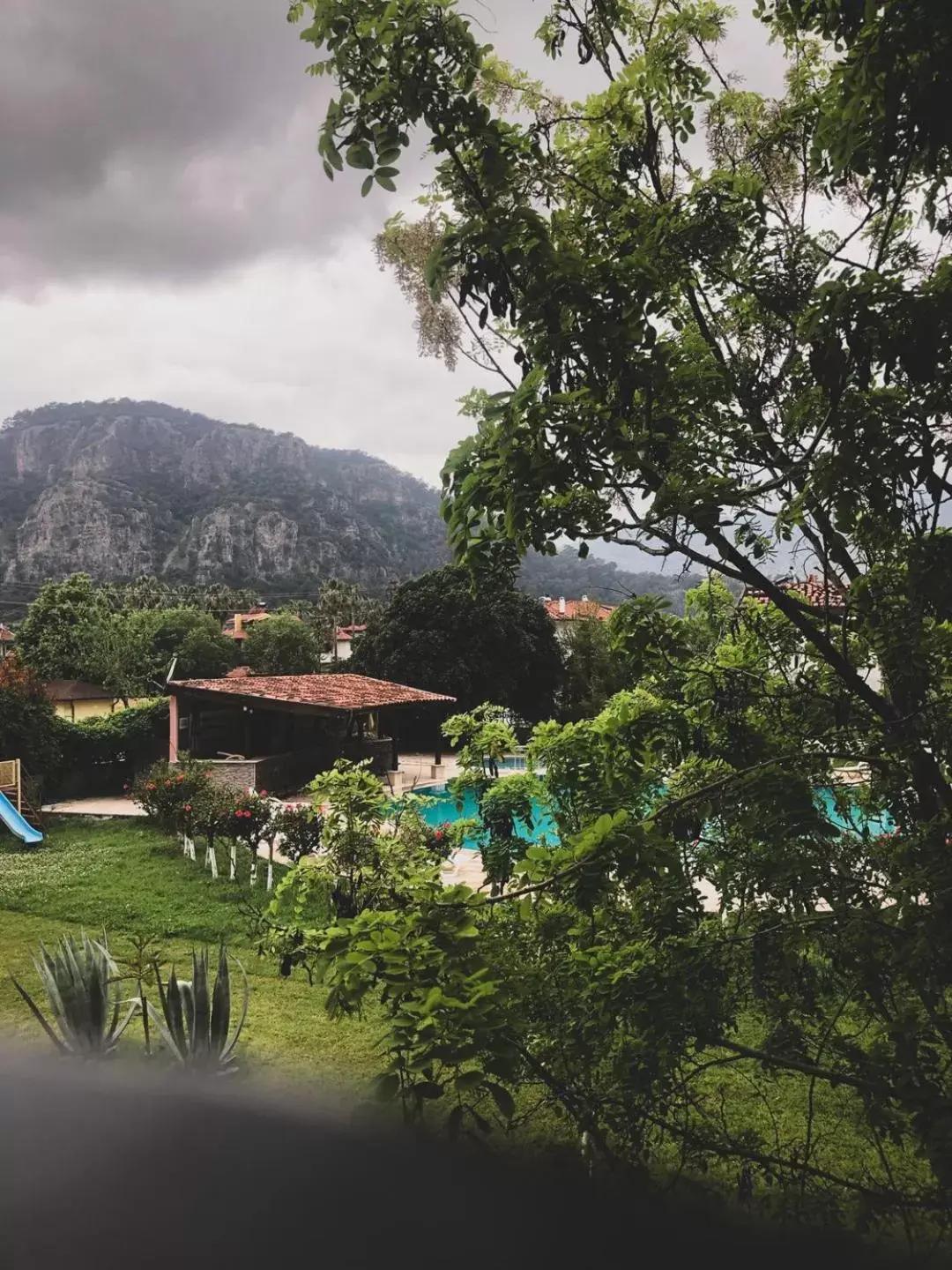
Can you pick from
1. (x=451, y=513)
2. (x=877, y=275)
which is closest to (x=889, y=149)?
(x=877, y=275)

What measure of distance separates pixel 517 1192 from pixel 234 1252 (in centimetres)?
25

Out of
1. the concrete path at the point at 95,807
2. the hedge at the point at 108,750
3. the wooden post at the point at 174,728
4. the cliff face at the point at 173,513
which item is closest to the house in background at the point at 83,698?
the cliff face at the point at 173,513

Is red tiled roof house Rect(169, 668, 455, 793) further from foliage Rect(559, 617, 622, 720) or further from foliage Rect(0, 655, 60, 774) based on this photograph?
foliage Rect(559, 617, 622, 720)

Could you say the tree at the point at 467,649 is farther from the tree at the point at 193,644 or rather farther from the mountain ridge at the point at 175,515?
the tree at the point at 193,644

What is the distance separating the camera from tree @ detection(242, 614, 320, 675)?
65.8 ft

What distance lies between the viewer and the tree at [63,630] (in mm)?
15445

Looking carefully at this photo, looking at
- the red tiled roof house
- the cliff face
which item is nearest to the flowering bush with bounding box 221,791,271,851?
the red tiled roof house

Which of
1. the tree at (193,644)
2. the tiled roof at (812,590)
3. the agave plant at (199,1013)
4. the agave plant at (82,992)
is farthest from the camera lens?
the tree at (193,644)

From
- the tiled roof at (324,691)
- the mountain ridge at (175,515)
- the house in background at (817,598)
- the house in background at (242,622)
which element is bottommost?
the tiled roof at (324,691)

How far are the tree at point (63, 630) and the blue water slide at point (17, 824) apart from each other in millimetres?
8768

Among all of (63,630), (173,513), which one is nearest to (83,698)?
(63,630)

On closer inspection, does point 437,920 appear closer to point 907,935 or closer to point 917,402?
point 907,935

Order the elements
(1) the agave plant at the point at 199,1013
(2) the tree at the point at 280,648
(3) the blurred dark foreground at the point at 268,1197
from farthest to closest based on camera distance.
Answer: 1. (2) the tree at the point at 280,648
2. (1) the agave plant at the point at 199,1013
3. (3) the blurred dark foreground at the point at 268,1197

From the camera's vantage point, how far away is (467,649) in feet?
49.1
